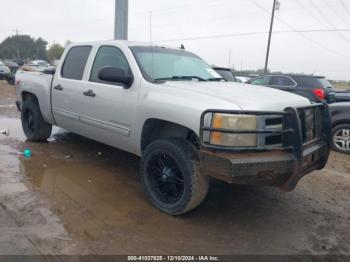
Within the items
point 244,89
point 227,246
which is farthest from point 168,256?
point 244,89

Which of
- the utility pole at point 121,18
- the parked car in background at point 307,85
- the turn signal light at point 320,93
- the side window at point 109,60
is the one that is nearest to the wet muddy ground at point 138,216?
the side window at point 109,60

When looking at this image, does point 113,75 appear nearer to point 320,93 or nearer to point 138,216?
point 138,216

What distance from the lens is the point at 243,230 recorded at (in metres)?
3.40

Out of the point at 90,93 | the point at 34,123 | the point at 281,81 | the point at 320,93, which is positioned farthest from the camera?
the point at 281,81

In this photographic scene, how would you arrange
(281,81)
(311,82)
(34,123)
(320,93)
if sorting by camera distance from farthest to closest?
(281,81), (311,82), (320,93), (34,123)

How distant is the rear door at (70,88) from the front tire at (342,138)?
509 cm

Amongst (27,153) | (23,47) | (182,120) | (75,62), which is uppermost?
(23,47)

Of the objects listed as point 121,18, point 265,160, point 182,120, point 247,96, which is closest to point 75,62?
point 182,120

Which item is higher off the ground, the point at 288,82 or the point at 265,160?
the point at 288,82

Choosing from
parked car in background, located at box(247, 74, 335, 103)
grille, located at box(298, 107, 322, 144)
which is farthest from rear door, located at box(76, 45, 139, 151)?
parked car in background, located at box(247, 74, 335, 103)

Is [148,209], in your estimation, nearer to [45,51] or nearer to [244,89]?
[244,89]

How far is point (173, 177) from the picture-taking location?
355 cm

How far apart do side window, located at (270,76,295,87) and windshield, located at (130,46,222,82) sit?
21.5ft

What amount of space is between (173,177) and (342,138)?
477cm
